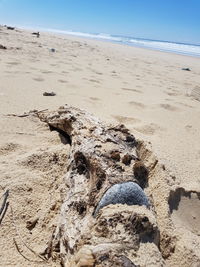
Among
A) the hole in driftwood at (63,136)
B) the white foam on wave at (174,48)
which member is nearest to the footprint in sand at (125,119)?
the hole in driftwood at (63,136)

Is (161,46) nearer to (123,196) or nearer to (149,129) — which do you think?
(149,129)

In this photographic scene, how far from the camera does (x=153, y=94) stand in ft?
17.8

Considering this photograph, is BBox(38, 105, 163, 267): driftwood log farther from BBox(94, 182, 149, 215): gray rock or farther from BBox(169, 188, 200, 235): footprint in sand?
BBox(169, 188, 200, 235): footprint in sand

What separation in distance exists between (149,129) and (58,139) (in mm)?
1141

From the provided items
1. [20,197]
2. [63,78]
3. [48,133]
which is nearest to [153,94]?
[63,78]

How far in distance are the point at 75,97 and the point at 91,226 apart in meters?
3.05

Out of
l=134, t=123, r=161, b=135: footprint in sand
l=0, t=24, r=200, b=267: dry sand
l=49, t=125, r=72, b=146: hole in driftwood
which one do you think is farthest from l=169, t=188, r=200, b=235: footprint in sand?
l=134, t=123, r=161, b=135: footprint in sand

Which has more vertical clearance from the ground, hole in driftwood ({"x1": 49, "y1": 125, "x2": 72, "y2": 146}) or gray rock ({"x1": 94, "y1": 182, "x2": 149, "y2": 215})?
gray rock ({"x1": 94, "y1": 182, "x2": 149, "y2": 215})

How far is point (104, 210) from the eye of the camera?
5.22 ft

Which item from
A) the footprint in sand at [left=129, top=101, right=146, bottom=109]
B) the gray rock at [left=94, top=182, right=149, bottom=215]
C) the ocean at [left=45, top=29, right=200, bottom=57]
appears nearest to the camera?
the gray rock at [left=94, top=182, right=149, bottom=215]

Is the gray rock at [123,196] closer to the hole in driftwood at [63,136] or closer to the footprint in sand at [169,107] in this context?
the hole in driftwood at [63,136]

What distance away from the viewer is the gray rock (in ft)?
5.41

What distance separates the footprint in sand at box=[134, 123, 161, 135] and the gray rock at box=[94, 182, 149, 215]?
5.77 ft

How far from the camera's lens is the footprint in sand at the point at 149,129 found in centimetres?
346
